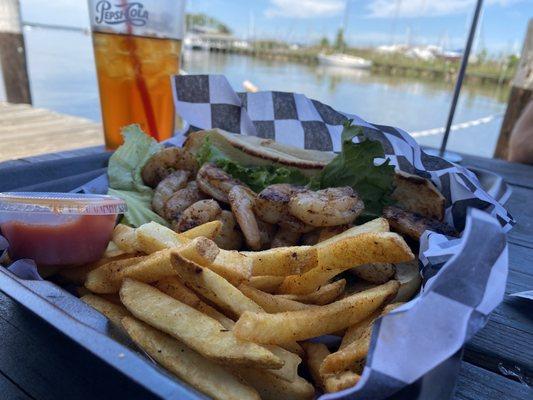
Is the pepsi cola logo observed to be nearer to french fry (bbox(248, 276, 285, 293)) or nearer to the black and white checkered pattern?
the black and white checkered pattern

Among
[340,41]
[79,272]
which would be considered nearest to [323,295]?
[79,272]

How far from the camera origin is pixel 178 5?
7.30 ft

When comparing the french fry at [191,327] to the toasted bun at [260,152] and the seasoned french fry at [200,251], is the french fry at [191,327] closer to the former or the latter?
the seasoned french fry at [200,251]

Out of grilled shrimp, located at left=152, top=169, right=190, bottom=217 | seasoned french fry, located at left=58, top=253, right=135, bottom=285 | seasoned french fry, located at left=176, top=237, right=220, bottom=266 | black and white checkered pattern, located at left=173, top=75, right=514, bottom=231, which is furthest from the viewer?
black and white checkered pattern, located at left=173, top=75, right=514, bottom=231

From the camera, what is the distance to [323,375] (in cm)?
82

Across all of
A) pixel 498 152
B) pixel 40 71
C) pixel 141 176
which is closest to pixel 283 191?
pixel 141 176

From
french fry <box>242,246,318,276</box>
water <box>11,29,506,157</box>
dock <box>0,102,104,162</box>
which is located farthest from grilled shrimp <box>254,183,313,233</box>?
water <box>11,29,506,157</box>

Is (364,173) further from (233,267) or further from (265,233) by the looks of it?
(233,267)

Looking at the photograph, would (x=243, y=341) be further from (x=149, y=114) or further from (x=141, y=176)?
(x=149, y=114)

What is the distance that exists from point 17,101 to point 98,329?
6133mm

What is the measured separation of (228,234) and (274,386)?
55 cm

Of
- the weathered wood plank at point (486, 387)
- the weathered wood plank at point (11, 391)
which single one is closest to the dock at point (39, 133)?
the weathered wood plank at point (11, 391)

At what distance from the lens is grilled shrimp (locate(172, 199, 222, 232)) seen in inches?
51.1

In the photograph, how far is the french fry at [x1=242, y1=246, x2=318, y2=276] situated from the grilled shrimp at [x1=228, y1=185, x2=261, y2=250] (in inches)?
7.8
